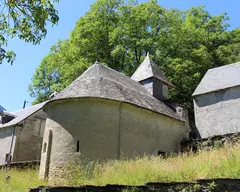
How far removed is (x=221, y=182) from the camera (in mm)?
7500

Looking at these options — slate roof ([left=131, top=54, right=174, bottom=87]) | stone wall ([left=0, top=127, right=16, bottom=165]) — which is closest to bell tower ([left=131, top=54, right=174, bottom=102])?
slate roof ([left=131, top=54, right=174, bottom=87])

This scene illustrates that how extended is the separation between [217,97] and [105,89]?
12.8 meters

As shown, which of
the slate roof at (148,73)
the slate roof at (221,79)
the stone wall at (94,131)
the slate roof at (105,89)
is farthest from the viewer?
the slate roof at (221,79)

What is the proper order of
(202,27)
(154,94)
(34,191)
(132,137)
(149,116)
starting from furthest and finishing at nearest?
(202,27), (154,94), (149,116), (132,137), (34,191)

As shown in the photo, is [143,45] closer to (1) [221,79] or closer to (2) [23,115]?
(1) [221,79]

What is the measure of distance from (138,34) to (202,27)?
31.3 ft

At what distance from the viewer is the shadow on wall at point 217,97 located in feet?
79.7

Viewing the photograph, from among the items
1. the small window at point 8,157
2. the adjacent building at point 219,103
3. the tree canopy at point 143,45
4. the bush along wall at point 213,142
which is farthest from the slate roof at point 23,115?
the adjacent building at point 219,103

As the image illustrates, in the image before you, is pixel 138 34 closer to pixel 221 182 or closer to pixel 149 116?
pixel 149 116

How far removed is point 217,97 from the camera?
2538 cm

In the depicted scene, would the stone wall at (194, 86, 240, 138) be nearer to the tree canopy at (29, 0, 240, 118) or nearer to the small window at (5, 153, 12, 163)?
the tree canopy at (29, 0, 240, 118)

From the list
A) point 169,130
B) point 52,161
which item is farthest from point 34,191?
point 169,130

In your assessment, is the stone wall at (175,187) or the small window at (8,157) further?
the small window at (8,157)

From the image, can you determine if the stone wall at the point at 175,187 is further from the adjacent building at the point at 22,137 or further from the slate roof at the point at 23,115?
the slate roof at the point at 23,115
